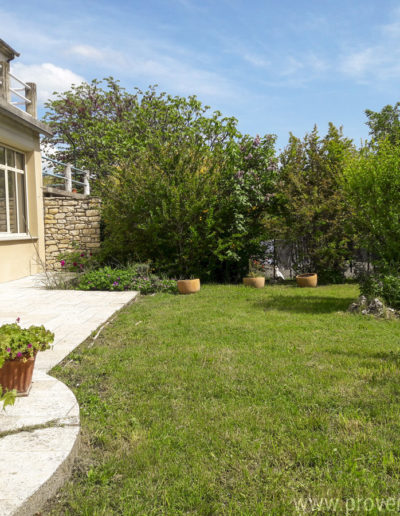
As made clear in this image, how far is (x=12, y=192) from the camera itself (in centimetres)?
1082

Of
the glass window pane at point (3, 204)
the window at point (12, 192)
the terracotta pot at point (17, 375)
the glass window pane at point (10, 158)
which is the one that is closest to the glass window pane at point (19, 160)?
the window at point (12, 192)

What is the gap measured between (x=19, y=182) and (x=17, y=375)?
9456mm

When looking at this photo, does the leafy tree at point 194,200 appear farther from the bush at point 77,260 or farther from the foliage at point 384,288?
the foliage at point 384,288

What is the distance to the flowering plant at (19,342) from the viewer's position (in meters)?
2.82

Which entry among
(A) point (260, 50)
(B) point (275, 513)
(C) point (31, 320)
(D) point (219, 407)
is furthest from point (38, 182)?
(B) point (275, 513)

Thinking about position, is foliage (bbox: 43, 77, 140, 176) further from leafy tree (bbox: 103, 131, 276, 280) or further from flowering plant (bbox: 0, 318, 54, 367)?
flowering plant (bbox: 0, 318, 54, 367)

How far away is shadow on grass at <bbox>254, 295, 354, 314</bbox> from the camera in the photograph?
267 inches

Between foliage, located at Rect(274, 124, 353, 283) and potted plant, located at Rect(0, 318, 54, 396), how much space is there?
7984 millimetres

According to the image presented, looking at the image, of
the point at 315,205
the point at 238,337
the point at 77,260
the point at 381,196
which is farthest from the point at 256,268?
the point at 238,337

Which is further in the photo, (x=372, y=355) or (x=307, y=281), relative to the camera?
(x=307, y=281)

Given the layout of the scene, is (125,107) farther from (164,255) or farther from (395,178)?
(395,178)

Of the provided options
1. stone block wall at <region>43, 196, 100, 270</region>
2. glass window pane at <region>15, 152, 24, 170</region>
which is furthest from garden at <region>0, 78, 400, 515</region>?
glass window pane at <region>15, 152, 24, 170</region>

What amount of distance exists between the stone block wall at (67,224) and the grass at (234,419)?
725 cm

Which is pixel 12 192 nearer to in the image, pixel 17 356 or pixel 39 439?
pixel 17 356
